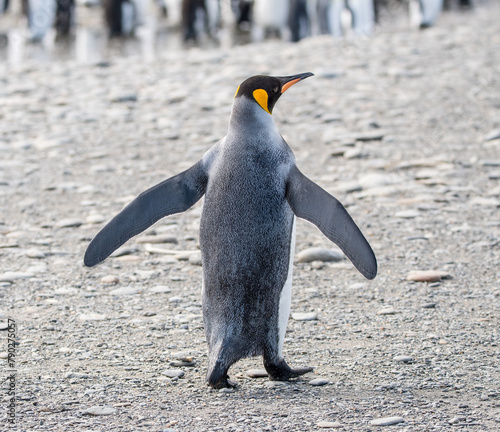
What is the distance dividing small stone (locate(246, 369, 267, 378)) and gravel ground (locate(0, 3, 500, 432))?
0.05 m

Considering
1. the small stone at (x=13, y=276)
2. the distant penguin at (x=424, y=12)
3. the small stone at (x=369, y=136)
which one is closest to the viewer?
the small stone at (x=13, y=276)

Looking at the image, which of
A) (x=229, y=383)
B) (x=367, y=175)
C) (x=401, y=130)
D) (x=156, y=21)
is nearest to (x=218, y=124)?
(x=401, y=130)

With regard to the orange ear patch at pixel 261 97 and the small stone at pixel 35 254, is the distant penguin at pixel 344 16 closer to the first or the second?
the small stone at pixel 35 254

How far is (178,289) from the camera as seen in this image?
3.86m

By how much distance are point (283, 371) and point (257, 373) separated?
152 millimetres

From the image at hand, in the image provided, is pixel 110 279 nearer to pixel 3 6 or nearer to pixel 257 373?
pixel 257 373

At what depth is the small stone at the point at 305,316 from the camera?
3.51 m

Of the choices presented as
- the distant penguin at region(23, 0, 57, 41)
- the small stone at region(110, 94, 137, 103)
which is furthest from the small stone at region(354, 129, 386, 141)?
the distant penguin at region(23, 0, 57, 41)

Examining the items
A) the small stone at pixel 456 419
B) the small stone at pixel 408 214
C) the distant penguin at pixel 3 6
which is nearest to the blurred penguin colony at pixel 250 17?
the distant penguin at pixel 3 6

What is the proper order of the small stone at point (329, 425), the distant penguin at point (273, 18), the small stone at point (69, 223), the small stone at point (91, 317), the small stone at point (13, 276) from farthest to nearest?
the distant penguin at point (273, 18)
the small stone at point (69, 223)
the small stone at point (13, 276)
the small stone at point (91, 317)
the small stone at point (329, 425)

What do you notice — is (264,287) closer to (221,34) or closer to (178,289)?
(178,289)

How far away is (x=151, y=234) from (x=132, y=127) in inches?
104

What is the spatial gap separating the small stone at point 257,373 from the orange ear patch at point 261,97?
897 mm

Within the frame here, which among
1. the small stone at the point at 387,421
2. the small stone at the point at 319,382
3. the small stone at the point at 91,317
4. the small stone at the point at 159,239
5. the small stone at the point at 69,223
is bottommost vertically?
the small stone at the point at 319,382
